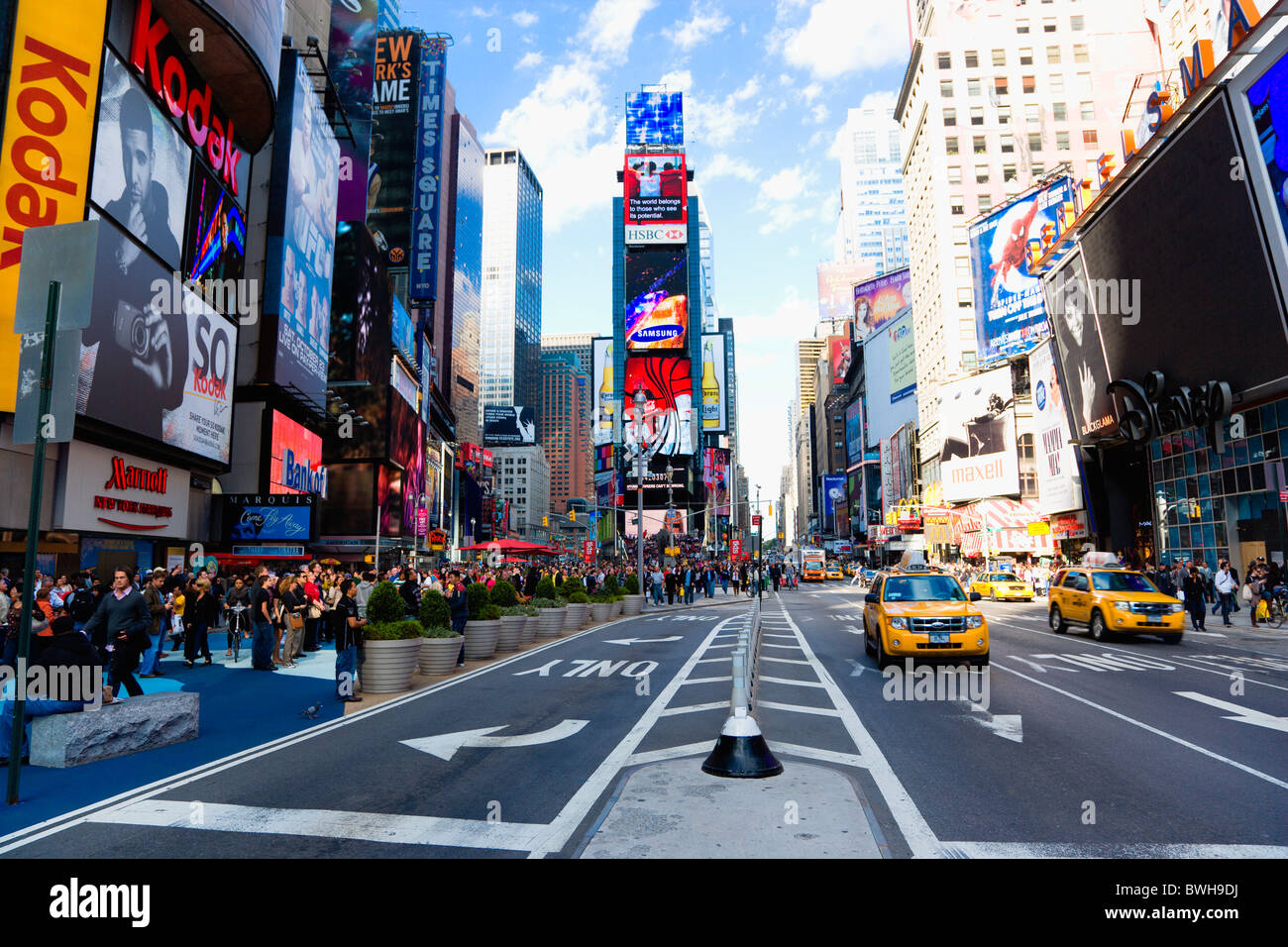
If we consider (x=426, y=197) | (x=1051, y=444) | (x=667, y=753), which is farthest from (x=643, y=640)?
(x=426, y=197)

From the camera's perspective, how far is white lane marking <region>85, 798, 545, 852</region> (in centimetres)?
498

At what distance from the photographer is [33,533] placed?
6.41 m

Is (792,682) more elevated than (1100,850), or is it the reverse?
(1100,850)

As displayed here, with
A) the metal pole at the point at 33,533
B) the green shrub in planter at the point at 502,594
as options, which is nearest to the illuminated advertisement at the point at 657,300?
the green shrub in planter at the point at 502,594

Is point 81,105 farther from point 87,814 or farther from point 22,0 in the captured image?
point 87,814

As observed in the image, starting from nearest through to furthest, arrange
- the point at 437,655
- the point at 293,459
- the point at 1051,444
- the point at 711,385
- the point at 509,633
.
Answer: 1. the point at 437,655
2. the point at 509,633
3. the point at 293,459
4. the point at 1051,444
5. the point at 711,385

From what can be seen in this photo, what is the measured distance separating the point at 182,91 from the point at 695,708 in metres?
30.8

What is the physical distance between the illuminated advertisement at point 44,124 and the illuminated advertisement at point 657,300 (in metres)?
103

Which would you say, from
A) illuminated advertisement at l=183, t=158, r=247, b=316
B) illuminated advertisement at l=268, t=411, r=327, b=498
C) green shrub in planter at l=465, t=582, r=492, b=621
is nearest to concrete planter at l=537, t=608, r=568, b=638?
green shrub in planter at l=465, t=582, r=492, b=621

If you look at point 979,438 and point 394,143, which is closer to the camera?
point 979,438

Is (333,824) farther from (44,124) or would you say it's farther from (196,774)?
(44,124)

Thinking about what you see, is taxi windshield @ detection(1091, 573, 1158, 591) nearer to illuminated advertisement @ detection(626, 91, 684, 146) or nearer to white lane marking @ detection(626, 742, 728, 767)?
white lane marking @ detection(626, 742, 728, 767)
